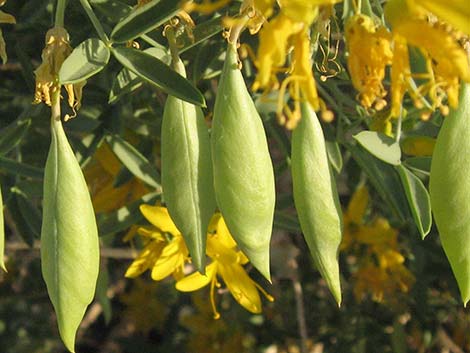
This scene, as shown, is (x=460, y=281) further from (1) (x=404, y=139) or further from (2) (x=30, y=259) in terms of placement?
(2) (x=30, y=259)

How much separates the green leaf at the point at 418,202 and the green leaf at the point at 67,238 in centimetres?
35

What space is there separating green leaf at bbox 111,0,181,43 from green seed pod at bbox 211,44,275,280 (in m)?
0.09

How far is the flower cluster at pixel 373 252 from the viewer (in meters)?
1.69

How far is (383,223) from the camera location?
172 cm

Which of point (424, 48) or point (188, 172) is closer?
point (424, 48)

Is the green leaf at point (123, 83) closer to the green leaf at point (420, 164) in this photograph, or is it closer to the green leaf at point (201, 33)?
the green leaf at point (201, 33)

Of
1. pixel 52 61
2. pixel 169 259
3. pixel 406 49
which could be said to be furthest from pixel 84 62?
pixel 169 259

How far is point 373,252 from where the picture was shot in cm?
175

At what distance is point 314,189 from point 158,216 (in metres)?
0.44

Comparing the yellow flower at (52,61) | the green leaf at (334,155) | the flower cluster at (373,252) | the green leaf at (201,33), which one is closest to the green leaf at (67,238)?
the yellow flower at (52,61)

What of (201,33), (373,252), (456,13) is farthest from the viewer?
(373,252)

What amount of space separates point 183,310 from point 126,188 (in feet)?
3.00

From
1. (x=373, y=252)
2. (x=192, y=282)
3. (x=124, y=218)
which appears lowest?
(x=373, y=252)

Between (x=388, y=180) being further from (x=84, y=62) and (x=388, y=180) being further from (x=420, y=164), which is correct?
(x=84, y=62)
